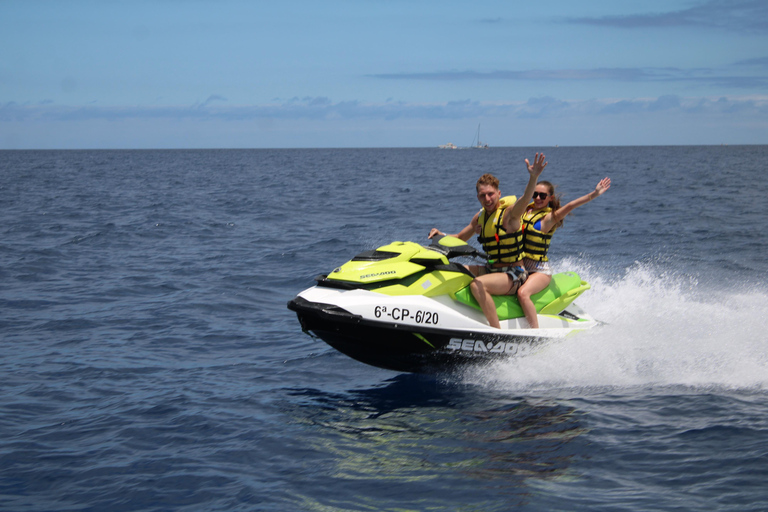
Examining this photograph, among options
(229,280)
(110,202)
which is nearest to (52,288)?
(229,280)

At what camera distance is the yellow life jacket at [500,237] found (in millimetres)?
6113

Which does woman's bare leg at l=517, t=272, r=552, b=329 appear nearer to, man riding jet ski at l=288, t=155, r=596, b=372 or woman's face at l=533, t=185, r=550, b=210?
man riding jet ski at l=288, t=155, r=596, b=372

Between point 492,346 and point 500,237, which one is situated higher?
point 500,237

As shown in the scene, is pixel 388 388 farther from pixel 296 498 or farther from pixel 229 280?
pixel 229 280

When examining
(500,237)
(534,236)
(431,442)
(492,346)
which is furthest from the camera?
(534,236)

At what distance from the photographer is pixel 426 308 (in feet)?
19.1

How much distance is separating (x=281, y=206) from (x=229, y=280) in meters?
12.7

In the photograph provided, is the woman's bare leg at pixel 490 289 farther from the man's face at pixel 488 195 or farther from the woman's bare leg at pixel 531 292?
the man's face at pixel 488 195

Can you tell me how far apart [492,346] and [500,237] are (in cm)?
96

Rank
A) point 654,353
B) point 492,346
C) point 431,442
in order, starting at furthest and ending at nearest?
1. point 654,353
2. point 492,346
3. point 431,442

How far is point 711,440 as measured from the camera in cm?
494

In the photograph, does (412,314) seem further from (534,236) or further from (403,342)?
(534,236)

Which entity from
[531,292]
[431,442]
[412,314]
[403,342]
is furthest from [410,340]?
[531,292]

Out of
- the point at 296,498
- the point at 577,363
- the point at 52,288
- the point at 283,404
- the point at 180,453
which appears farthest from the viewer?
the point at 52,288
